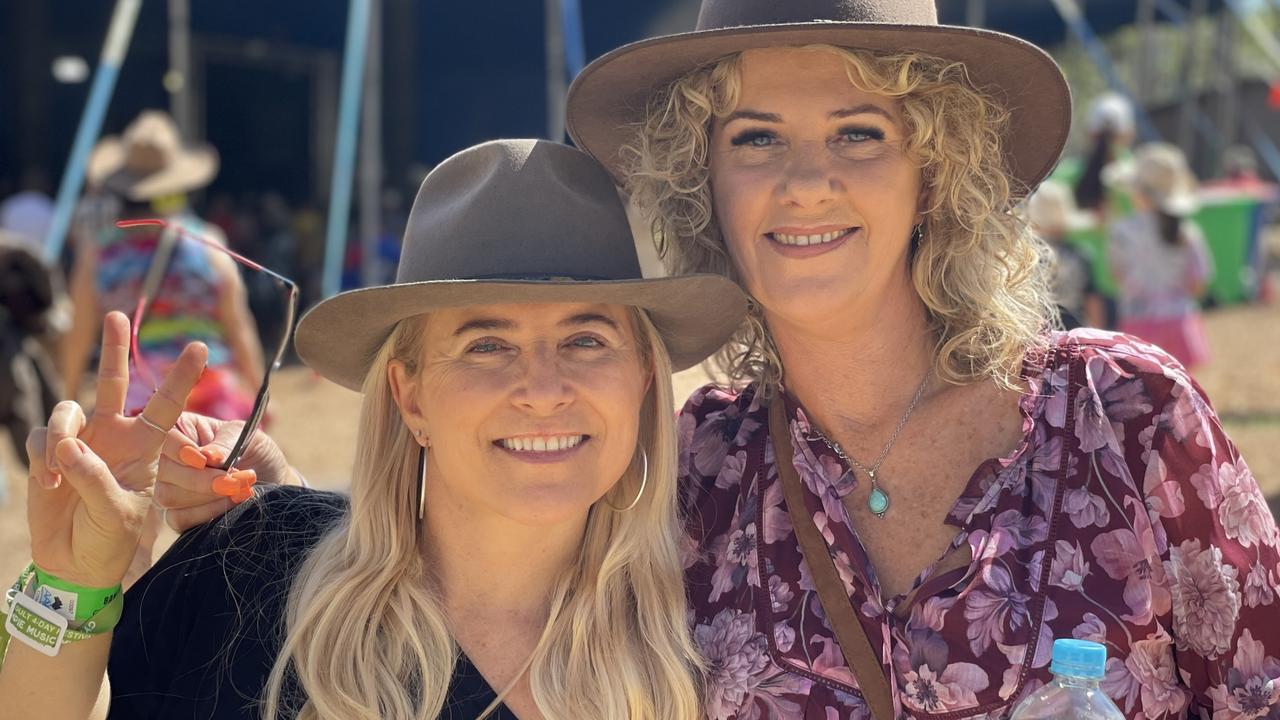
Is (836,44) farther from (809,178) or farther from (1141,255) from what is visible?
(1141,255)

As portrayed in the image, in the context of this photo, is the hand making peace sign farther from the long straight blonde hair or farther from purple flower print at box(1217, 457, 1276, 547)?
purple flower print at box(1217, 457, 1276, 547)

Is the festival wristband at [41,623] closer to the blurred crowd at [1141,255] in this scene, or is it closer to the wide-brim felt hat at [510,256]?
the wide-brim felt hat at [510,256]

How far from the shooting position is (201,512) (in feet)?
7.70

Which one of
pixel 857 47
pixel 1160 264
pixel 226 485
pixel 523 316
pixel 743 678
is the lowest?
pixel 1160 264

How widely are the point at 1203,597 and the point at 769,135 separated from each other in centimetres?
103

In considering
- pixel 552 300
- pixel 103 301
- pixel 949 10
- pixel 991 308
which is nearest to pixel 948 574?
pixel 991 308

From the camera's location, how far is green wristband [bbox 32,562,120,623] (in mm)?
2010

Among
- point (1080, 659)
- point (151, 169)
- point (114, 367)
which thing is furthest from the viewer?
point (151, 169)

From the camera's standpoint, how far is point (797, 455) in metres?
2.46

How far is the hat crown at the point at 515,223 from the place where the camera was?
2221mm

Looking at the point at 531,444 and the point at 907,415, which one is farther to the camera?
the point at 907,415

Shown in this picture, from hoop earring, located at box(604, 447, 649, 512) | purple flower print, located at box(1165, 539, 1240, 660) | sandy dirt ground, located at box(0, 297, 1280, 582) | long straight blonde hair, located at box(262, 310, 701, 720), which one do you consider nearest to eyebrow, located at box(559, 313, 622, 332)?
long straight blonde hair, located at box(262, 310, 701, 720)

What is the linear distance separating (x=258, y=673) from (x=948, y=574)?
1.10 metres

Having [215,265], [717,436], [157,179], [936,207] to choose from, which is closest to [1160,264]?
[215,265]
